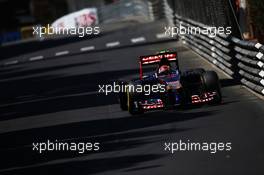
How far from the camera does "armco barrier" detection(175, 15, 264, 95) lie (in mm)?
20625

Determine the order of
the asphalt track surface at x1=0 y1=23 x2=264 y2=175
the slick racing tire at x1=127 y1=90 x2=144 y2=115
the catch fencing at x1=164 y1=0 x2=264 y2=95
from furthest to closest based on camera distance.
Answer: the catch fencing at x1=164 y1=0 x2=264 y2=95 < the slick racing tire at x1=127 y1=90 x2=144 y2=115 < the asphalt track surface at x1=0 y1=23 x2=264 y2=175

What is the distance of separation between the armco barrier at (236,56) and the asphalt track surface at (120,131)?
32cm

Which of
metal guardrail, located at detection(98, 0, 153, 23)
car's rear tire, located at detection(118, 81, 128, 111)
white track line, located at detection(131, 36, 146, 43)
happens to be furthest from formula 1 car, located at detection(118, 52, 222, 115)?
metal guardrail, located at detection(98, 0, 153, 23)

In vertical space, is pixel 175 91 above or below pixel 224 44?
below

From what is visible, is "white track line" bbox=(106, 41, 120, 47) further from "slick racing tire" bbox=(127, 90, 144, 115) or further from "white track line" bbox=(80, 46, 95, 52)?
"slick racing tire" bbox=(127, 90, 144, 115)

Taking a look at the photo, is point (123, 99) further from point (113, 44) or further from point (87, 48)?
point (87, 48)

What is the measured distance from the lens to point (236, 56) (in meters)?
23.3

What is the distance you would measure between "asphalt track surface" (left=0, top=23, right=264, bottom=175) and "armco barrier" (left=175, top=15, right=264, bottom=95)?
317 millimetres

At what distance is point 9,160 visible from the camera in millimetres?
17234

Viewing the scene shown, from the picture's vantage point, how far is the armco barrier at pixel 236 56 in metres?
20.6

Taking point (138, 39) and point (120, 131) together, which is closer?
point (120, 131)

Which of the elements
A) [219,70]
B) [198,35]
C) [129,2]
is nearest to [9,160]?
[219,70]

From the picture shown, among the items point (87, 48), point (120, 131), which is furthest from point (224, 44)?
point (87, 48)

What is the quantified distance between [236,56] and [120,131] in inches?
220
